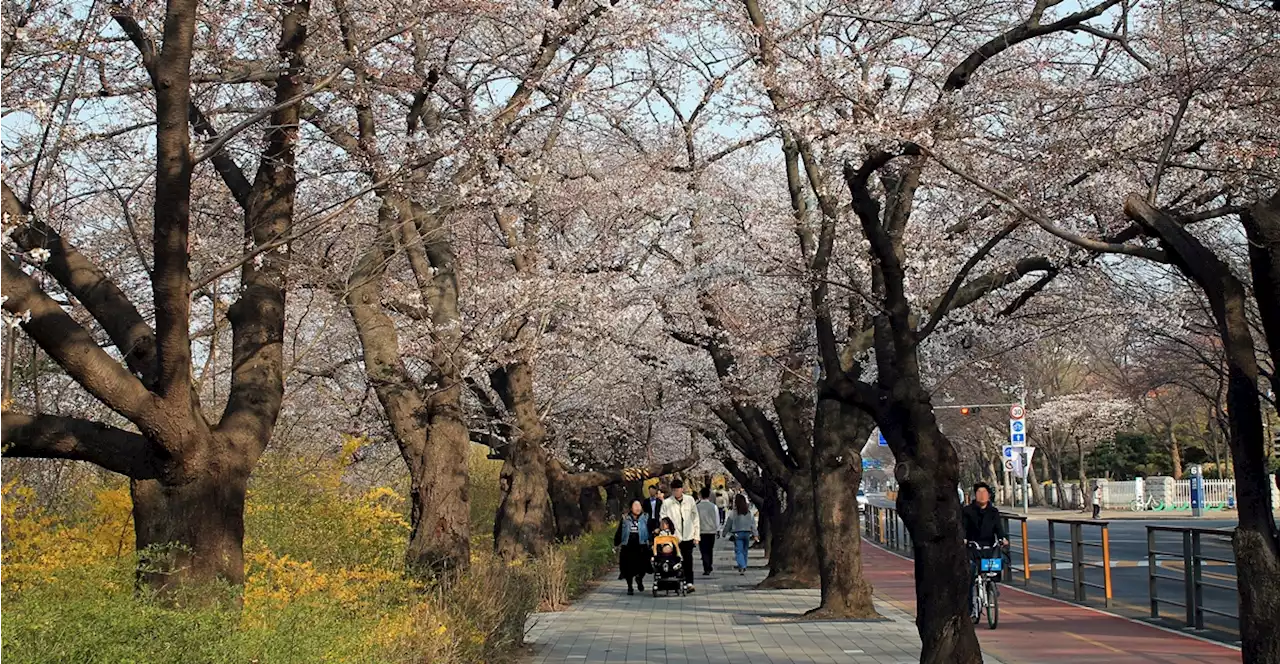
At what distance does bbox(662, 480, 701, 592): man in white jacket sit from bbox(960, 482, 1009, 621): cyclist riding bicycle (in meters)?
8.23

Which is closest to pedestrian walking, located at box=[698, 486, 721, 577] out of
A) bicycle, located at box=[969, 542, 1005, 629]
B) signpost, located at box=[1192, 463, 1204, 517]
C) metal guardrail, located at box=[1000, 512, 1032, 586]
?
metal guardrail, located at box=[1000, 512, 1032, 586]

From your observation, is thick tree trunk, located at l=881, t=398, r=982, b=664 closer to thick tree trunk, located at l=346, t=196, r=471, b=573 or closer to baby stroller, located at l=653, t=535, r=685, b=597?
thick tree trunk, located at l=346, t=196, r=471, b=573

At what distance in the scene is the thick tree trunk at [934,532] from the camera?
10859 millimetres

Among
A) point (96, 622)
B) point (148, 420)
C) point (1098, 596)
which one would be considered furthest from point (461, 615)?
point (1098, 596)

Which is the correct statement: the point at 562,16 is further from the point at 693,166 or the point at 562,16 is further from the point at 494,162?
the point at 693,166

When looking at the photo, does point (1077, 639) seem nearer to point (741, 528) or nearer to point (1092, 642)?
point (1092, 642)

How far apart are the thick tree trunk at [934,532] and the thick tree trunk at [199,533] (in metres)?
4.86

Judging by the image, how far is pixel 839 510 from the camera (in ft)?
59.8

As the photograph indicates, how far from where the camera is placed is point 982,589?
1630 centimetres

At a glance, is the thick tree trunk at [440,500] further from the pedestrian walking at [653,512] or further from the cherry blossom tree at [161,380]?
the pedestrian walking at [653,512]

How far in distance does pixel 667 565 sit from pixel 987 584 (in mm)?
8730

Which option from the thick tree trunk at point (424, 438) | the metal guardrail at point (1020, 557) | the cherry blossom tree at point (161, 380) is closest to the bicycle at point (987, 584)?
the metal guardrail at point (1020, 557)

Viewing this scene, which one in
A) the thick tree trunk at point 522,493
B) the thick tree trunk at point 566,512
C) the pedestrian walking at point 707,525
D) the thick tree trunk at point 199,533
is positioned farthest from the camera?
the thick tree trunk at point 566,512

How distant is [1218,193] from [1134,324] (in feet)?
26.9
